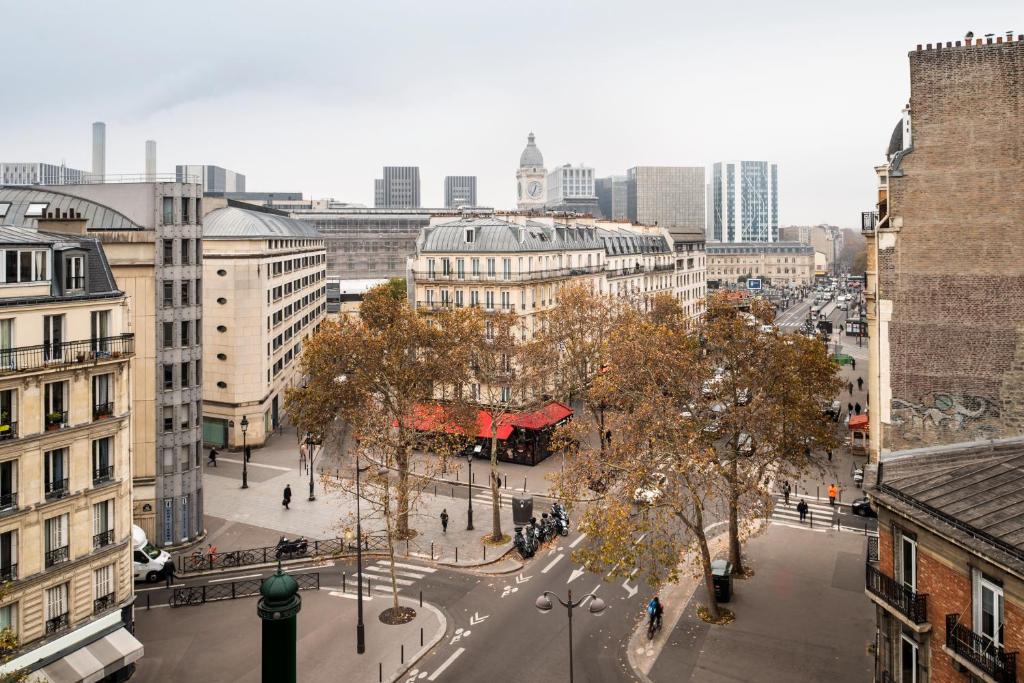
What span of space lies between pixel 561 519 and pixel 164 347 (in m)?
21.0

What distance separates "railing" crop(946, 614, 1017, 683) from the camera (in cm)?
1499

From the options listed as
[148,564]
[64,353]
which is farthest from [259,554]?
[64,353]

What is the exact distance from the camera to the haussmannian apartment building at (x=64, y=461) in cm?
2322

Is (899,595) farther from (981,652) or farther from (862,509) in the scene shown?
(862,509)

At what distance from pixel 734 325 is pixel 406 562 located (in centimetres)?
1915

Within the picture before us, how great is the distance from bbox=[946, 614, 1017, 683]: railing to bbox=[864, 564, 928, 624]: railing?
2.80 feet

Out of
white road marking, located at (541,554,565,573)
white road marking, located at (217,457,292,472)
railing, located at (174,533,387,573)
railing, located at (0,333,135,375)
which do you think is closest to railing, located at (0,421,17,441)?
railing, located at (0,333,135,375)

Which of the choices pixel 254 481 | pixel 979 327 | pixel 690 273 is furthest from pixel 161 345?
pixel 690 273

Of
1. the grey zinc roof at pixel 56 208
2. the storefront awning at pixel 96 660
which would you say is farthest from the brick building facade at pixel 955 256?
the grey zinc roof at pixel 56 208

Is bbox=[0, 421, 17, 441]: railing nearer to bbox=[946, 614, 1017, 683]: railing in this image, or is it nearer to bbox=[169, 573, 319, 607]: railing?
bbox=[169, 573, 319, 607]: railing

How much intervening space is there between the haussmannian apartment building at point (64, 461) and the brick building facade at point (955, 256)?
2690cm

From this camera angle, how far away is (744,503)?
27.3m

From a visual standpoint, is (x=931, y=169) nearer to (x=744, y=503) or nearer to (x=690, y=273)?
(x=744, y=503)

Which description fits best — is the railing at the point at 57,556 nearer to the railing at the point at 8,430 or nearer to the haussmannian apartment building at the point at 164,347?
the railing at the point at 8,430
